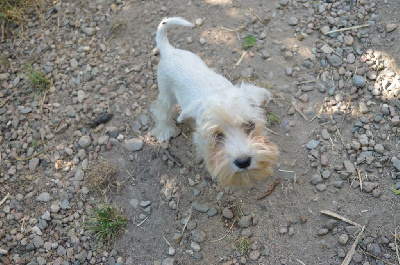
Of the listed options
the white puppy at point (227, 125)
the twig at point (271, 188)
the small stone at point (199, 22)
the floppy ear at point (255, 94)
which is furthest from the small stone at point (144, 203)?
the small stone at point (199, 22)

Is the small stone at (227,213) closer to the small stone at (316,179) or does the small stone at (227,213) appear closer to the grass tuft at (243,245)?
the grass tuft at (243,245)

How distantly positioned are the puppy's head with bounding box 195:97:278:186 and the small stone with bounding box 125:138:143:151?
1.71 metres

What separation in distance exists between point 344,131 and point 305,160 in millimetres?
735

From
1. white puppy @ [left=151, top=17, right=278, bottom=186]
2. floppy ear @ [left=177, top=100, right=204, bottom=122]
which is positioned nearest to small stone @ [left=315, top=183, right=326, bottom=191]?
white puppy @ [left=151, top=17, right=278, bottom=186]

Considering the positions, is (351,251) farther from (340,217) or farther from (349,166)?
(349,166)

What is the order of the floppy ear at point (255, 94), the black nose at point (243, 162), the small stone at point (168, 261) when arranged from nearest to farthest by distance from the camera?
1. the black nose at point (243, 162)
2. the floppy ear at point (255, 94)
3. the small stone at point (168, 261)

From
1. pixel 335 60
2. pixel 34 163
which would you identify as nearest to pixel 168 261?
pixel 34 163

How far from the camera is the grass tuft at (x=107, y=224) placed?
17.0ft

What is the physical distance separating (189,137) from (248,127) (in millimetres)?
1738

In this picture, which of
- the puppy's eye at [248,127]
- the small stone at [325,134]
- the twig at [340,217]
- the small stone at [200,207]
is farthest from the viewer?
the small stone at [325,134]

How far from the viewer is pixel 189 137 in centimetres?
604

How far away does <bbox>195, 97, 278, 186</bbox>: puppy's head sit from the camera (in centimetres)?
430

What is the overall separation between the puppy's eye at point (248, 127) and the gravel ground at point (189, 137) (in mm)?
1155

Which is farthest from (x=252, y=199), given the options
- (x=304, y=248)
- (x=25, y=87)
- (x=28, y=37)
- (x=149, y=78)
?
(x=28, y=37)
